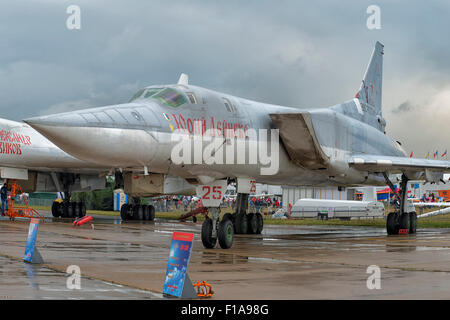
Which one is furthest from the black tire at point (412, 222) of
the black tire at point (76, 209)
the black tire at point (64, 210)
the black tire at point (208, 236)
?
the black tire at point (64, 210)

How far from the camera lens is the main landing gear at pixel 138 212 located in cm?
2884

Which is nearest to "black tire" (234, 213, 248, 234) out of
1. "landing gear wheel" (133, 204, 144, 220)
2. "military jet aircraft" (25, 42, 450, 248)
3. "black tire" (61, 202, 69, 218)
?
"military jet aircraft" (25, 42, 450, 248)

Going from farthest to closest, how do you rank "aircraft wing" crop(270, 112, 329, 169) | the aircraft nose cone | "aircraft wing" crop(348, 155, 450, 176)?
"aircraft wing" crop(348, 155, 450, 176)
"aircraft wing" crop(270, 112, 329, 169)
the aircraft nose cone

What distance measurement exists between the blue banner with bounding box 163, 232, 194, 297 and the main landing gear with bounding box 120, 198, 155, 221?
889 inches

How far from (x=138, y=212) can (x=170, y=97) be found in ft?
60.1

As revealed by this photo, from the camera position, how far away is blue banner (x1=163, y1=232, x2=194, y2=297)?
19.7 ft

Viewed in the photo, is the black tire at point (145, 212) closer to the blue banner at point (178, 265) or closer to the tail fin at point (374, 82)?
the tail fin at point (374, 82)

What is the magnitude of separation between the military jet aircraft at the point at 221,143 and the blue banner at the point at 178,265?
352 centimetres

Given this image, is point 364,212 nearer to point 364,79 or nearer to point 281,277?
point 364,79

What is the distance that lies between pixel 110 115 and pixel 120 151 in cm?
60

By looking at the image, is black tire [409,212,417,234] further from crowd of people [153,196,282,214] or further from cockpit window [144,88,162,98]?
crowd of people [153,196,282,214]

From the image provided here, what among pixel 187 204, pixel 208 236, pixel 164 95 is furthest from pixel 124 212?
pixel 187 204

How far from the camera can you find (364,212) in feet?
126

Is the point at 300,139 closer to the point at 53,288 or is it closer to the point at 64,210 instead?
the point at 53,288
